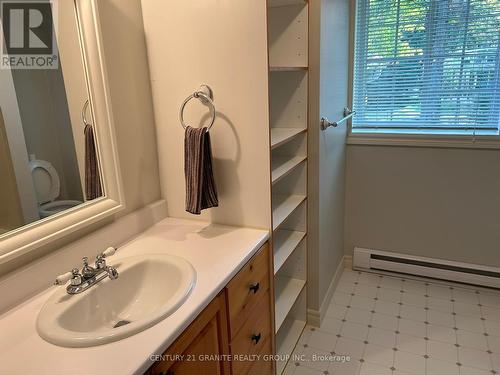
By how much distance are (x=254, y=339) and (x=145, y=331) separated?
25.7 inches

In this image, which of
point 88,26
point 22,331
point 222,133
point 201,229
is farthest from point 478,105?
point 22,331

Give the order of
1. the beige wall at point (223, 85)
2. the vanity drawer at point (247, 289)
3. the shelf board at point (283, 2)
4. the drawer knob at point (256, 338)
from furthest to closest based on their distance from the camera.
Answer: the shelf board at point (283, 2) < the drawer knob at point (256, 338) < the beige wall at point (223, 85) < the vanity drawer at point (247, 289)

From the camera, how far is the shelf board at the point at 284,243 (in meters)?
1.69

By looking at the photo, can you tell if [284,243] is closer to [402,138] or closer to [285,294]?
[285,294]

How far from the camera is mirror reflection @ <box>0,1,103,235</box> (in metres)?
1.02

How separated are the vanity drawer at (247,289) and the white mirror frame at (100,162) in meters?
→ 0.52

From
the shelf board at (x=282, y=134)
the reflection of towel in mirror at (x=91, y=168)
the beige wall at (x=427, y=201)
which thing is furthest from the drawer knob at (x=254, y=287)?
the beige wall at (x=427, y=201)

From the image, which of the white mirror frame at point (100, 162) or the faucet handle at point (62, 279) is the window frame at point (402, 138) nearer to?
the white mirror frame at point (100, 162)

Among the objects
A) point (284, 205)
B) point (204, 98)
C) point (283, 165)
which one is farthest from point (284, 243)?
point (204, 98)

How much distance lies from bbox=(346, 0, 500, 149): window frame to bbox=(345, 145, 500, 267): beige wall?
0.04 meters

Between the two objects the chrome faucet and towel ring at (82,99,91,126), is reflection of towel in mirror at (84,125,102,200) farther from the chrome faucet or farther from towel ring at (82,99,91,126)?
the chrome faucet

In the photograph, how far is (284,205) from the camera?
5.98 feet

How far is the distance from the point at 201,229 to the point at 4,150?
74 cm

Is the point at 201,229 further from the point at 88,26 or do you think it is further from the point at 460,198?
the point at 460,198
